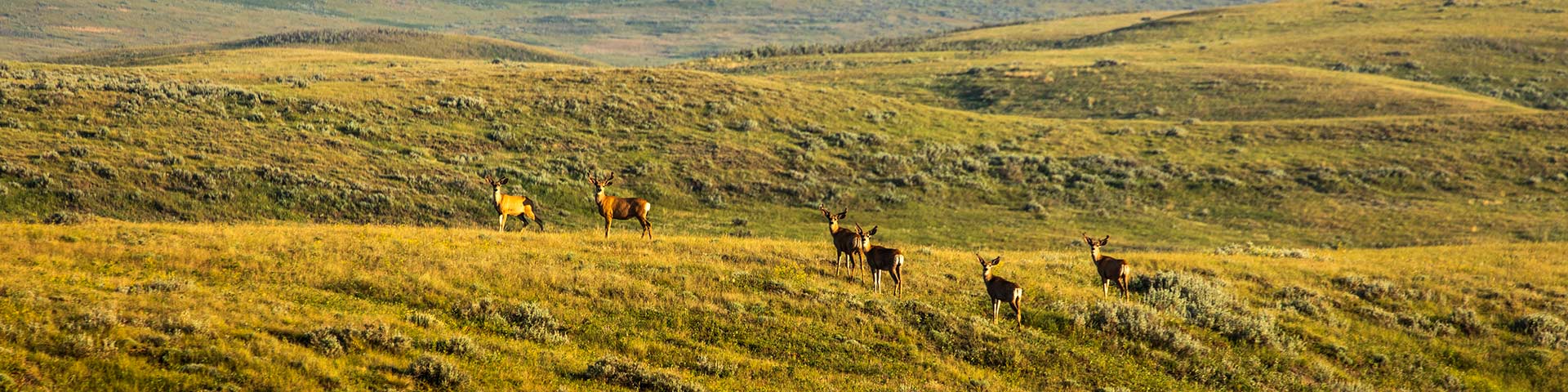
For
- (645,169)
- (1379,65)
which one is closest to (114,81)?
(645,169)

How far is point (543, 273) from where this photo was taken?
1566cm

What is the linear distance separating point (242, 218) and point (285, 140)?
958 cm

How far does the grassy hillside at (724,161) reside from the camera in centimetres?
3134

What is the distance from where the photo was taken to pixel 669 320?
14.1 m

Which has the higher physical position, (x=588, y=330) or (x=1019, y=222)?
(x=588, y=330)

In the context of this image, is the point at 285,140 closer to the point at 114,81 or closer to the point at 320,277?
the point at 114,81

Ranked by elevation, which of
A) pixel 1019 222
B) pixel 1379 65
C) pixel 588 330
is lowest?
pixel 1019 222

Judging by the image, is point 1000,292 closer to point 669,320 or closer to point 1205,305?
point 1205,305

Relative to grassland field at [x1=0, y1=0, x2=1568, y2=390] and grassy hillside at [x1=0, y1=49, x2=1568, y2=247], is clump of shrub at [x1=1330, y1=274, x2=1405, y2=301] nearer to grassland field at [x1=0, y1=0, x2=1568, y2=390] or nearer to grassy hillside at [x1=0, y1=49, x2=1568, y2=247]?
grassland field at [x1=0, y1=0, x2=1568, y2=390]

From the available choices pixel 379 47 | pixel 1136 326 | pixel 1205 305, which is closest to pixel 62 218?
pixel 1136 326

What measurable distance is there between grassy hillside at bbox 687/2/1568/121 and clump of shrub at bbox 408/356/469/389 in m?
64.8

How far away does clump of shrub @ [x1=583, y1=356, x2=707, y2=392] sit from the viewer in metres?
11.5

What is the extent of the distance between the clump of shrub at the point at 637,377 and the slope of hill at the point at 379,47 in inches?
5643

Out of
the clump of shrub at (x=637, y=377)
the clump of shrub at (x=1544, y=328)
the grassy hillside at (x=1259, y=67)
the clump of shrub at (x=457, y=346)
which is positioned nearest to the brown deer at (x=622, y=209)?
the clump of shrub at (x=457, y=346)
